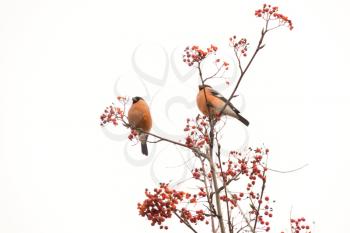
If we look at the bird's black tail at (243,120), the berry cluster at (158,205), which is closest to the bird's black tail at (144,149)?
the bird's black tail at (243,120)

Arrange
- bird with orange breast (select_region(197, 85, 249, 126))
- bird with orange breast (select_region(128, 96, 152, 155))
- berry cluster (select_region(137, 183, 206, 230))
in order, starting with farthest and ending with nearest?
bird with orange breast (select_region(128, 96, 152, 155)) < bird with orange breast (select_region(197, 85, 249, 126)) < berry cluster (select_region(137, 183, 206, 230))

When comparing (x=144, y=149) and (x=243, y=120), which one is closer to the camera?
(x=144, y=149)

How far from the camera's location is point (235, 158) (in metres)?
4.20

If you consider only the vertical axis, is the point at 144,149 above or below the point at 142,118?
below

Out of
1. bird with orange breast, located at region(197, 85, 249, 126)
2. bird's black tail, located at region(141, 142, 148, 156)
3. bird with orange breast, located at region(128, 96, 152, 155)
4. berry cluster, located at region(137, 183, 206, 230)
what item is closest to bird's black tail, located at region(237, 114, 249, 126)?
bird with orange breast, located at region(197, 85, 249, 126)

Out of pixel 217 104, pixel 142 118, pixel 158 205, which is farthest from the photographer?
pixel 142 118

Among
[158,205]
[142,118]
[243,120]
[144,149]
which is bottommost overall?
[158,205]

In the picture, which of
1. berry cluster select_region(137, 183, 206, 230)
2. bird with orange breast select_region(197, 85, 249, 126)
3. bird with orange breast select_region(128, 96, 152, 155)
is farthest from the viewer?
bird with orange breast select_region(128, 96, 152, 155)

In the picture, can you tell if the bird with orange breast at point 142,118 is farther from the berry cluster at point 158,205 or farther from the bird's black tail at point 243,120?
the berry cluster at point 158,205

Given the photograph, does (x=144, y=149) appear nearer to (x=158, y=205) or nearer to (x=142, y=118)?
(x=142, y=118)

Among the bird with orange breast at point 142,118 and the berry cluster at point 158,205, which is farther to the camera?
the bird with orange breast at point 142,118

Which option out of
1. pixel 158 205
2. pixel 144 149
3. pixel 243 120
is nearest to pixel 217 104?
pixel 243 120

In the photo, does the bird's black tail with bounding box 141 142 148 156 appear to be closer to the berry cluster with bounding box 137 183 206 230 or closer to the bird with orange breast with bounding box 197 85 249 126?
the bird with orange breast with bounding box 197 85 249 126

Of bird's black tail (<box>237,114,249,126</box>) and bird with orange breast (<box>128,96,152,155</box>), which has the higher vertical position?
bird's black tail (<box>237,114,249,126</box>)
